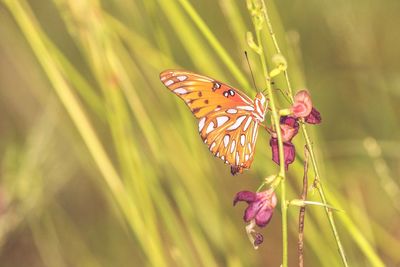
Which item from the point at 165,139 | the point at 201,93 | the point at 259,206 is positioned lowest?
the point at 259,206

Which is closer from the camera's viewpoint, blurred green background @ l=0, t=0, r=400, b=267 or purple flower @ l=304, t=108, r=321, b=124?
purple flower @ l=304, t=108, r=321, b=124

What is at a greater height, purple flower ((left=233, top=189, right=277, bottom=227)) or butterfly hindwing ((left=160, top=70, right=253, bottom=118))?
butterfly hindwing ((left=160, top=70, right=253, bottom=118))

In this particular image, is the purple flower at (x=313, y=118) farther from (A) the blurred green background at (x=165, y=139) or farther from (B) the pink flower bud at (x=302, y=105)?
(A) the blurred green background at (x=165, y=139)

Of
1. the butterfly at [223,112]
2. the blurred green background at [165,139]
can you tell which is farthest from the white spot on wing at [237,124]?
the blurred green background at [165,139]

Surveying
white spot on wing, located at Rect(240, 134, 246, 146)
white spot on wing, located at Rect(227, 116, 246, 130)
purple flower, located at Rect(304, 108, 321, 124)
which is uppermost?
white spot on wing, located at Rect(227, 116, 246, 130)

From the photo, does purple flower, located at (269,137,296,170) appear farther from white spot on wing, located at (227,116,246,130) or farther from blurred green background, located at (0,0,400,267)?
blurred green background, located at (0,0,400,267)

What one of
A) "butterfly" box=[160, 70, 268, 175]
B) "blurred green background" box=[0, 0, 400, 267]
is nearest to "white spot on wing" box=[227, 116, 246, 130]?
"butterfly" box=[160, 70, 268, 175]

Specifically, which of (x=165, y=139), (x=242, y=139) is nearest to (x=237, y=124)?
(x=242, y=139)

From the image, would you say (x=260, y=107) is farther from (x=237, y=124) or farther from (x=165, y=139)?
(x=165, y=139)
